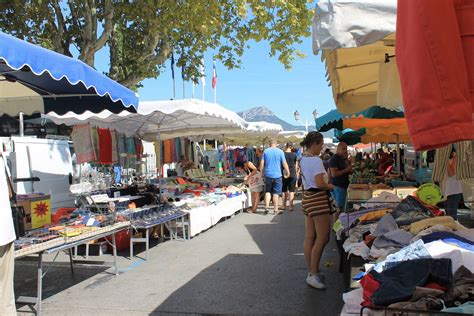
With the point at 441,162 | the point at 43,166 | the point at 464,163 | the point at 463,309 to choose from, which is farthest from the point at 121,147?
the point at 463,309

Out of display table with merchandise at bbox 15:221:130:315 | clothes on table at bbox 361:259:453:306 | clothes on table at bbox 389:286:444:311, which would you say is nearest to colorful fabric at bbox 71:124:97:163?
display table with merchandise at bbox 15:221:130:315

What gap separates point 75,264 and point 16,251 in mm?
2824

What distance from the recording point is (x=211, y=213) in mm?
9484

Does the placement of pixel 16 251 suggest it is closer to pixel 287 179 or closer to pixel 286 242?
pixel 286 242

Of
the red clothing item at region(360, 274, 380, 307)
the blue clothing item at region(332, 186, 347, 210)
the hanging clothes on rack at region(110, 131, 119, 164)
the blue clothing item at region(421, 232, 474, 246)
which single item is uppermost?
the hanging clothes on rack at region(110, 131, 119, 164)

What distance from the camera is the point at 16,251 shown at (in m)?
3.96

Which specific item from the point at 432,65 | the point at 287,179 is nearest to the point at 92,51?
the point at 287,179

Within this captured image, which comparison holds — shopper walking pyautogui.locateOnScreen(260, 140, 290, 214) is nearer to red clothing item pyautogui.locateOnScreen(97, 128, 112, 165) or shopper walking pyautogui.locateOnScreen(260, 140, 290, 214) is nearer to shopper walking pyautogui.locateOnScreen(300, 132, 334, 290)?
red clothing item pyautogui.locateOnScreen(97, 128, 112, 165)

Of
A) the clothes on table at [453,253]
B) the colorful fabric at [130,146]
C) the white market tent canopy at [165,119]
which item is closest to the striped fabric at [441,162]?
the clothes on table at [453,253]

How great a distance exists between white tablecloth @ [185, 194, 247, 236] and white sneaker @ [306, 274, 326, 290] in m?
3.65

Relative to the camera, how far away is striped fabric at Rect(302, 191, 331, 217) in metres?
4.91

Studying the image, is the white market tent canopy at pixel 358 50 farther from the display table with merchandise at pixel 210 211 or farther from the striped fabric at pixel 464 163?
the display table with merchandise at pixel 210 211

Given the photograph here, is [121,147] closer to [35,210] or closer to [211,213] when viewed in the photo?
[211,213]

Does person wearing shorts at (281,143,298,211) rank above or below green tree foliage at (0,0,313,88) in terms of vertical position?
below
